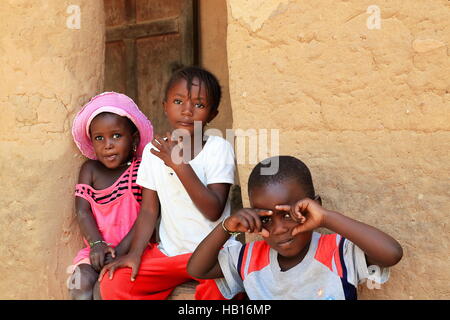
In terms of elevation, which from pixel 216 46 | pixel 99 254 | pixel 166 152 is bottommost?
pixel 99 254

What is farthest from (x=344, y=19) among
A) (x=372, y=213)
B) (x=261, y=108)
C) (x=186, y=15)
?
(x=186, y=15)

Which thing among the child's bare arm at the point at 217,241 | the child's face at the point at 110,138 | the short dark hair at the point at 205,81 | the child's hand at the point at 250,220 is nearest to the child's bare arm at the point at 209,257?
the child's bare arm at the point at 217,241

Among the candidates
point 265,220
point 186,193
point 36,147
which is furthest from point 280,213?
point 36,147

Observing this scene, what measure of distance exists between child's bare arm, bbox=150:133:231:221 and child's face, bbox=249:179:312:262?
34cm

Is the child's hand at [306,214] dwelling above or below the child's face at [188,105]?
below

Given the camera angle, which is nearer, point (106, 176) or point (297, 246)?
point (297, 246)

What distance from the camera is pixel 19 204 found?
102 inches

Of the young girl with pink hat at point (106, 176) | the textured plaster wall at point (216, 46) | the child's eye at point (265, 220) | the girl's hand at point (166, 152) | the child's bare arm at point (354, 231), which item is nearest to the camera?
the child's bare arm at point (354, 231)

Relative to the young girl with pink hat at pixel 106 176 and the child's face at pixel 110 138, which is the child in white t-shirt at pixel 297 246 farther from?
the child's face at pixel 110 138

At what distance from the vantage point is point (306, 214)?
5.93 feet

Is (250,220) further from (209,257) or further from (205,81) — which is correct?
(205,81)

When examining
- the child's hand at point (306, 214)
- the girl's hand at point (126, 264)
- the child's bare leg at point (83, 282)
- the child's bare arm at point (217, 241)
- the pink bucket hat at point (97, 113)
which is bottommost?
the child's bare leg at point (83, 282)

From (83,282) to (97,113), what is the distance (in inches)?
29.5

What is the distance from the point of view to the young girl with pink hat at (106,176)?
2.56 m
